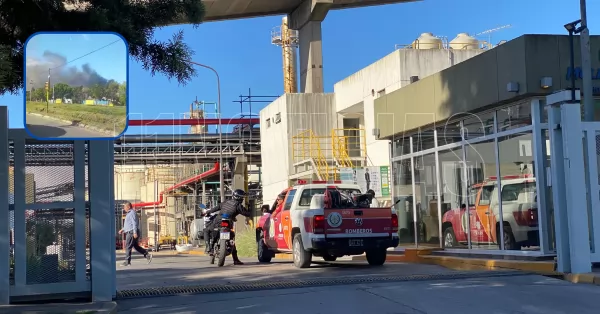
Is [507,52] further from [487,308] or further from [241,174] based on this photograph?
[241,174]

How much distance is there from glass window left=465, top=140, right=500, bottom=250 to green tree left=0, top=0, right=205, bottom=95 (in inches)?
315

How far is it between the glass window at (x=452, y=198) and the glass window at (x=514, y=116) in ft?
6.36

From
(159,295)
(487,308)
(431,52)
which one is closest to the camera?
(487,308)

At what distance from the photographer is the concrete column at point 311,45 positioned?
121ft

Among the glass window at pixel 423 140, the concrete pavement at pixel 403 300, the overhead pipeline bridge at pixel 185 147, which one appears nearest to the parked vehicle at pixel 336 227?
the glass window at pixel 423 140

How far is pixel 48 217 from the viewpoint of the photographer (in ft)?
28.2

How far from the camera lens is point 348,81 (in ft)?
107

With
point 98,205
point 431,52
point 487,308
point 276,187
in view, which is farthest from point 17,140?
point 276,187

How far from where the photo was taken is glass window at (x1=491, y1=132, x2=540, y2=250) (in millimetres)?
13320

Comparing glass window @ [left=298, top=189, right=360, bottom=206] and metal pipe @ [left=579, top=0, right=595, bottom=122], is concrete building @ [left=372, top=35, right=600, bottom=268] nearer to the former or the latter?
metal pipe @ [left=579, top=0, right=595, bottom=122]

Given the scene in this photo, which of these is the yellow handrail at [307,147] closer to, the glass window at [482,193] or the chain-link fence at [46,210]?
the glass window at [482,193]

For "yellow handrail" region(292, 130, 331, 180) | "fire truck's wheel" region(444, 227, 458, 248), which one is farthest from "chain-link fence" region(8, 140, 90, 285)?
"yellow handrail" region(292, 130, 331, 180)

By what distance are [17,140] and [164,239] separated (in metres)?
39.3

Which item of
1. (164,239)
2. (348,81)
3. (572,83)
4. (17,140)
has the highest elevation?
(348,81)
